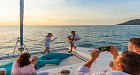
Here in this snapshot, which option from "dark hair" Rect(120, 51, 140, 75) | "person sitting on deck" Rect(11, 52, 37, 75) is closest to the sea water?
"person sitting on deck" Rect(11, 52, 37, 75)

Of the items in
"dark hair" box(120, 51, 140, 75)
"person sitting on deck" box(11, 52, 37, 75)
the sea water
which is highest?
"dark hair" box(120, 51, 140, 75)

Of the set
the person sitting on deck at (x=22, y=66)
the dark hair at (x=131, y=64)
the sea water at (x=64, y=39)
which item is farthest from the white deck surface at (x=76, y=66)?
the dark hair at (x=131, y=64)

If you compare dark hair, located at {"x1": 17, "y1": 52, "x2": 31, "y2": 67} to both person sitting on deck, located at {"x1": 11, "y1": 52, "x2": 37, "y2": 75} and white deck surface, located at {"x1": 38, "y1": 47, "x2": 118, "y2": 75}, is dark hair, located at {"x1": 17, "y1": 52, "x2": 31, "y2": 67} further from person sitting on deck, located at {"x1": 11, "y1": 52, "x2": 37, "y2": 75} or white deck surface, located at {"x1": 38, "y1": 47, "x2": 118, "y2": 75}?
white deck surface, located at {"x1": 38, "y1": 47, "x2": 118, "y2": 75}

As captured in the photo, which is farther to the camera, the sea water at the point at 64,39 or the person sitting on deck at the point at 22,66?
the sea water at the point at 64,39

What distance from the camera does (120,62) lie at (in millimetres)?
1694

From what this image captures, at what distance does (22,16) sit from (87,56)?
3147 millimetres

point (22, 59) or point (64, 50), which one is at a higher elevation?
point (22, 59)

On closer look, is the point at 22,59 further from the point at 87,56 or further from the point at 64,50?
the point at 64,50

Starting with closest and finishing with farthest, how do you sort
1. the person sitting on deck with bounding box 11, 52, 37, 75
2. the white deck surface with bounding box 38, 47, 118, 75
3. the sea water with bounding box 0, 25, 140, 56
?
the person sitting on deck with bounding box 11, 52, 37, 75
the white deck surface with bounding box 38, 47, 118, 75
the sea water with bounding box 0, 25, 140, 56

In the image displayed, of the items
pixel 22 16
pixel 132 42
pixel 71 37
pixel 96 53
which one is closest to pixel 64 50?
pixel 71 37

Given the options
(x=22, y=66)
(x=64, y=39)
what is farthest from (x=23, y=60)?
(x=64, y=39)

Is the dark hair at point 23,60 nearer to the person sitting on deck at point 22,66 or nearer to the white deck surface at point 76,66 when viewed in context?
the person sitting on deck at point 22,66

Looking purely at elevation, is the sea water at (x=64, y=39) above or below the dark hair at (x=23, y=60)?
below

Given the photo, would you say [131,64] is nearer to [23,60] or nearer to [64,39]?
[23,60]
